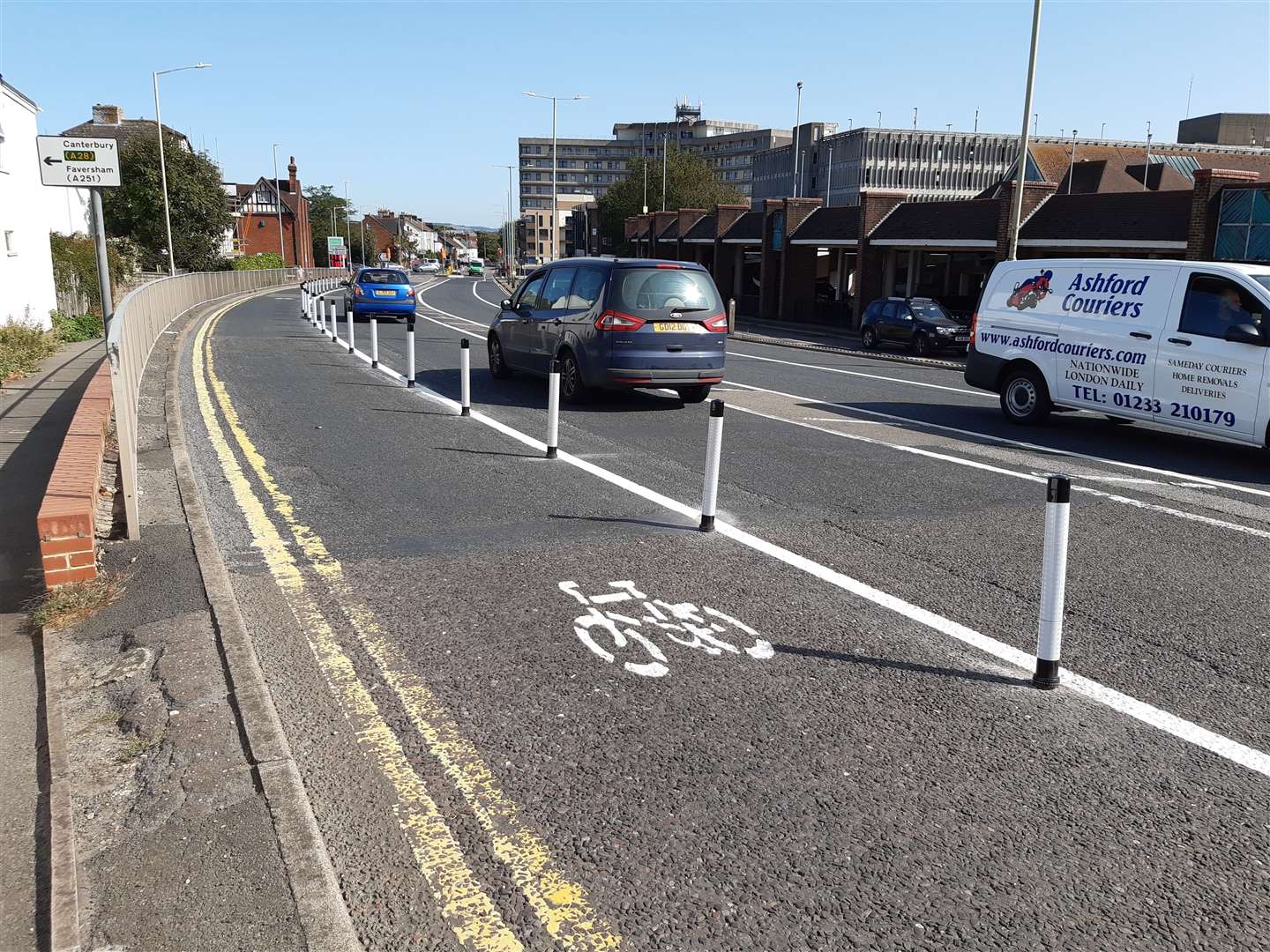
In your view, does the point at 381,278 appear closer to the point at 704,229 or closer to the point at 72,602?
the point at 704,229

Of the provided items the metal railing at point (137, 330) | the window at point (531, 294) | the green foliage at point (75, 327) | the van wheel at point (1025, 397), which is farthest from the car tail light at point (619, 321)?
the green foliage at point (75, 327)

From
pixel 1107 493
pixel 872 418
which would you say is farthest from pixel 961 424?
pixel 1107 493

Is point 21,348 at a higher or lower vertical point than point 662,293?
lower

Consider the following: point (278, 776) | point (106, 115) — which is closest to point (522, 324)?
point (278, 776)

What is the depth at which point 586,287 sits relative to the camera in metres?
13.0

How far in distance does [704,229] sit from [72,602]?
48.5m

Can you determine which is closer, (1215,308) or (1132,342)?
(1215,308)

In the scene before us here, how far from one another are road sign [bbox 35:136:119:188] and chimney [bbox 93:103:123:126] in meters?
58.5

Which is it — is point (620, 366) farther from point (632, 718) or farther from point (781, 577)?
point (632, 718)

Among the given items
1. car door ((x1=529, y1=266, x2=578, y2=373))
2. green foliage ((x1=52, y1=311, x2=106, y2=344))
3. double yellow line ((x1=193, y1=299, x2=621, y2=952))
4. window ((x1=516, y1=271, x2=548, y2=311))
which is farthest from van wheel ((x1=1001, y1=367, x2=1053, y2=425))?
green foliage ((x1=52, y1=311, x2=106, y2=344))

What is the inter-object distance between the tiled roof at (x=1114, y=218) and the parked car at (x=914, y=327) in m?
3.89

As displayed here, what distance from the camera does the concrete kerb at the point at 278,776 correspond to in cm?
301

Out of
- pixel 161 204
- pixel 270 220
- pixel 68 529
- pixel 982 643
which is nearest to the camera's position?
pixel 982 643

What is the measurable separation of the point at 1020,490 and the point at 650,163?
74.6 meters
